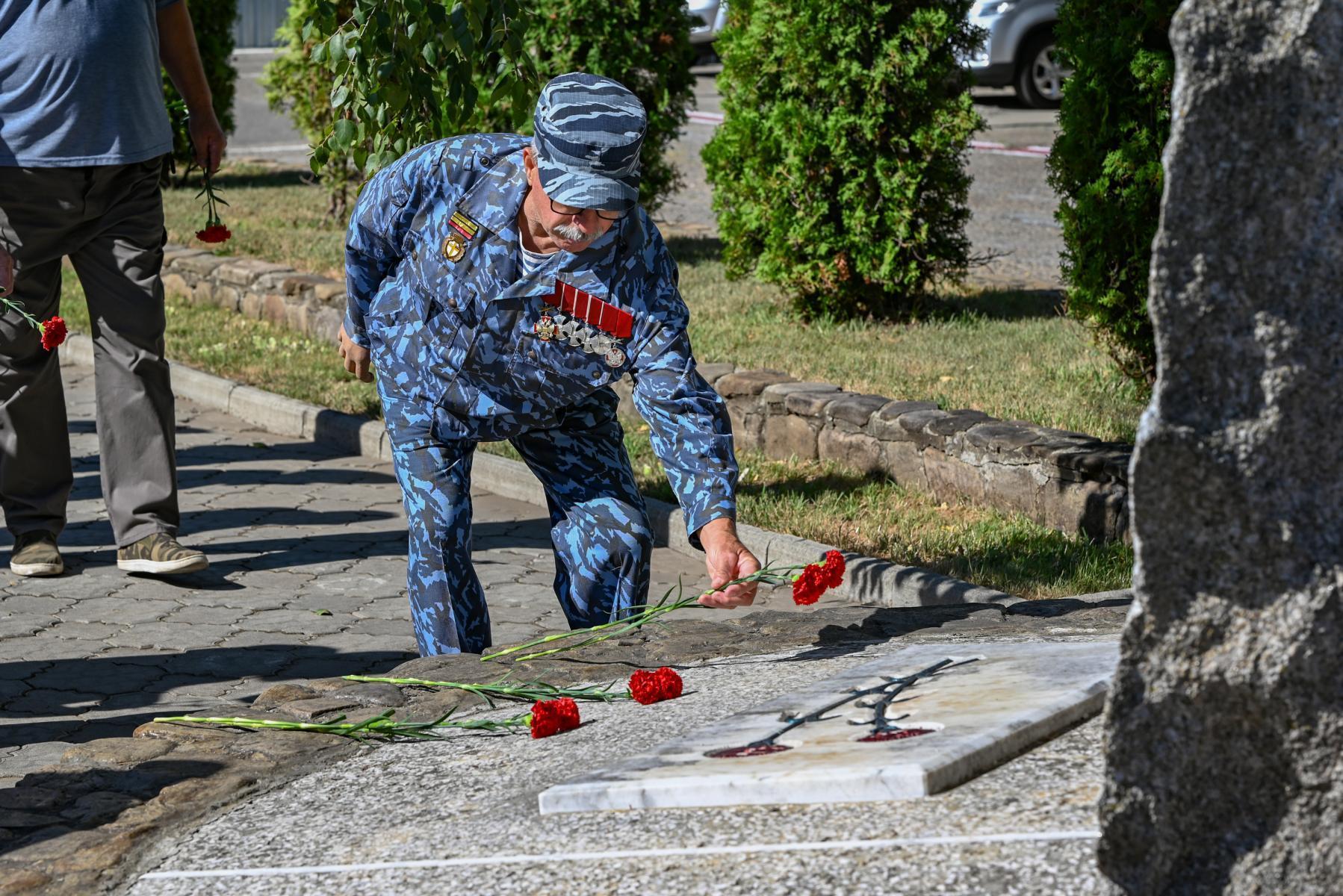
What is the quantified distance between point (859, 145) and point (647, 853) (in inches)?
252

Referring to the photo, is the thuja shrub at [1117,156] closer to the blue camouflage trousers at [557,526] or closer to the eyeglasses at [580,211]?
the blue camouflage trousers at [557,526]

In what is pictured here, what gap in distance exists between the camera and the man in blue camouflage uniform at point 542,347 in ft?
11.2

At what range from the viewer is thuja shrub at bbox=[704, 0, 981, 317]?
326 inches

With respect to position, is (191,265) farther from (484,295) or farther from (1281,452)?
(1281,452)

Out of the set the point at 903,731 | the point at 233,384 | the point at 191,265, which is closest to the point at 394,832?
the point at 903,731

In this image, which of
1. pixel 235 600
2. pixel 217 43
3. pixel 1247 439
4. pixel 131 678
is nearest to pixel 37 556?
pixel 235 600

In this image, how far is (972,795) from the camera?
2.50 meters

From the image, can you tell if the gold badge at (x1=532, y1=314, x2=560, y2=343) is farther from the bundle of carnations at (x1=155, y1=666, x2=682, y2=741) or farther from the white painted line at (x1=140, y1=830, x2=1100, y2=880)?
the white painted line at (x1=140, y1=830, x2=1100, y2=880)

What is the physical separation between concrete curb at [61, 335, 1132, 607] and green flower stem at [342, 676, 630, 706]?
127 centimetres

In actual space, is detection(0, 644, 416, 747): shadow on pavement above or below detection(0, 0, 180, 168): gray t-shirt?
below

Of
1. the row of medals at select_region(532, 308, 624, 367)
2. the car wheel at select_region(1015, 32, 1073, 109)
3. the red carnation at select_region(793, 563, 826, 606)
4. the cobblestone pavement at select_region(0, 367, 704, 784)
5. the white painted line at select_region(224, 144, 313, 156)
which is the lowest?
the cobblestone pavement at select_region(0, 367, 704, 784)

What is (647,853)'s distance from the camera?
96.0 inches

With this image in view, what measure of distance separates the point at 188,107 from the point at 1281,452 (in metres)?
4.10

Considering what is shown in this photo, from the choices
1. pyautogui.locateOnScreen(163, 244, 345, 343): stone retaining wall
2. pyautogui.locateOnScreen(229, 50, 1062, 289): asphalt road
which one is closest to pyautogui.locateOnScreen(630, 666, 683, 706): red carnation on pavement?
pyautogui.locateOnScreen(163, 244, 345, 343): stone retaining wall
